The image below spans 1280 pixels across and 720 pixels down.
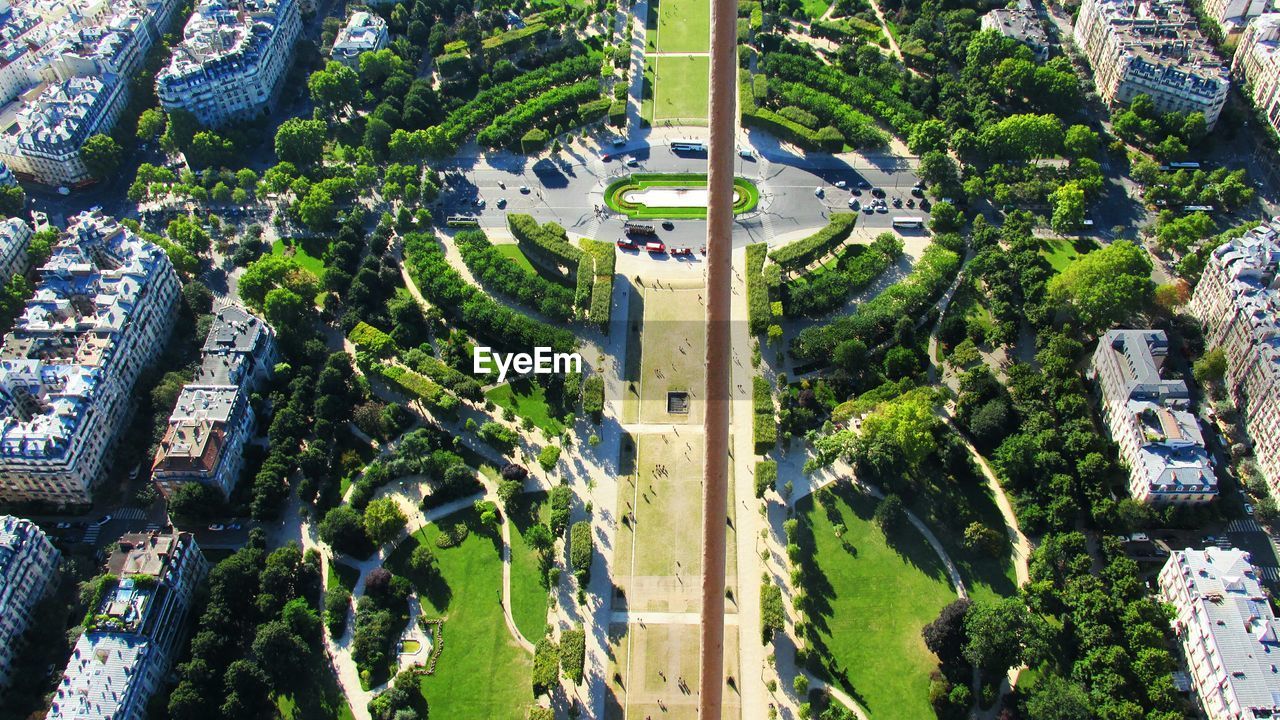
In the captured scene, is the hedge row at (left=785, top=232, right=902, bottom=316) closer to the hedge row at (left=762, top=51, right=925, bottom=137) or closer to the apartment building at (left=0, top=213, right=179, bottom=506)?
the hedge row at (left=762, top=51, right=925, bottom=137)

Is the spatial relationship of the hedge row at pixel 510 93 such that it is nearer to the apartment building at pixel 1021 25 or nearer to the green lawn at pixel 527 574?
the green lawn at pixel 527 574

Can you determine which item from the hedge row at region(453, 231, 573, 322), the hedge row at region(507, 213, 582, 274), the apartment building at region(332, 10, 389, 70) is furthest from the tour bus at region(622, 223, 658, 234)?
the apartment building at region(332, 10, 389, 70)

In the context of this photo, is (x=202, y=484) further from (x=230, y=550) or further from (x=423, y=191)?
(x=423, y=191)

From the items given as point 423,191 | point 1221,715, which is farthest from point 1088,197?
point 423,191

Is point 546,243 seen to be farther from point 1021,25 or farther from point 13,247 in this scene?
point 1021,25

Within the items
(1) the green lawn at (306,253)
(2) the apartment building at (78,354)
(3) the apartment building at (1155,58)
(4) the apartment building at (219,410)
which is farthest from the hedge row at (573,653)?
(3) the apartment building at (1155,58)
